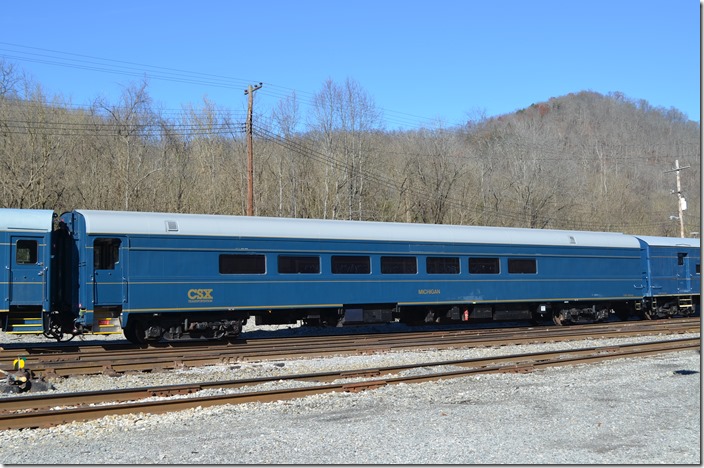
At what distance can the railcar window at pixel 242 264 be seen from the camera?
1767 centimetres

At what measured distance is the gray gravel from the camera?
764 centimetres

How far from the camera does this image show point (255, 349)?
1622 cm

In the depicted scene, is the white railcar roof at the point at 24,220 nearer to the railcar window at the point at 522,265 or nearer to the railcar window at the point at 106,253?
the railcar window at the point at 106,253

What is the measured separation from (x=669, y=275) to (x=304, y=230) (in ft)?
52.5

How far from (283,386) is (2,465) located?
5419 millimetres

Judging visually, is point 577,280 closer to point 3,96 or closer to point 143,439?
point 143,439

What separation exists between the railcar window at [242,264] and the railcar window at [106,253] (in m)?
2.58

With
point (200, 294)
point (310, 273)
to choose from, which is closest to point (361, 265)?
point (310, 273)

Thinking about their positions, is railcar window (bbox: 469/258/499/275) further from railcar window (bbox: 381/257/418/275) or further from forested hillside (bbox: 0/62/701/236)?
forested hillside (bbox: 0/62/701/236)

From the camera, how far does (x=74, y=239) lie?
1645cm

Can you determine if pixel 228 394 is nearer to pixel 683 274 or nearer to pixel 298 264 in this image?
pixel 298 264

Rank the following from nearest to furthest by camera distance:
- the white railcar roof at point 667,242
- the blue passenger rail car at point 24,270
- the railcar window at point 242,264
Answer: the blue passenger rail car at point 24,270 < the railcar window at point 242,264 < the white railcar roof at point 667,242

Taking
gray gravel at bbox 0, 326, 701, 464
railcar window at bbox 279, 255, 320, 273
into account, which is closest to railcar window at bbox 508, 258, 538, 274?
railcar window at bbox 279, 255, 320, 273

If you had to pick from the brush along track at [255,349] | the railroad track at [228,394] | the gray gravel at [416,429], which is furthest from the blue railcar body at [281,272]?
the railroad track at [228,394]
